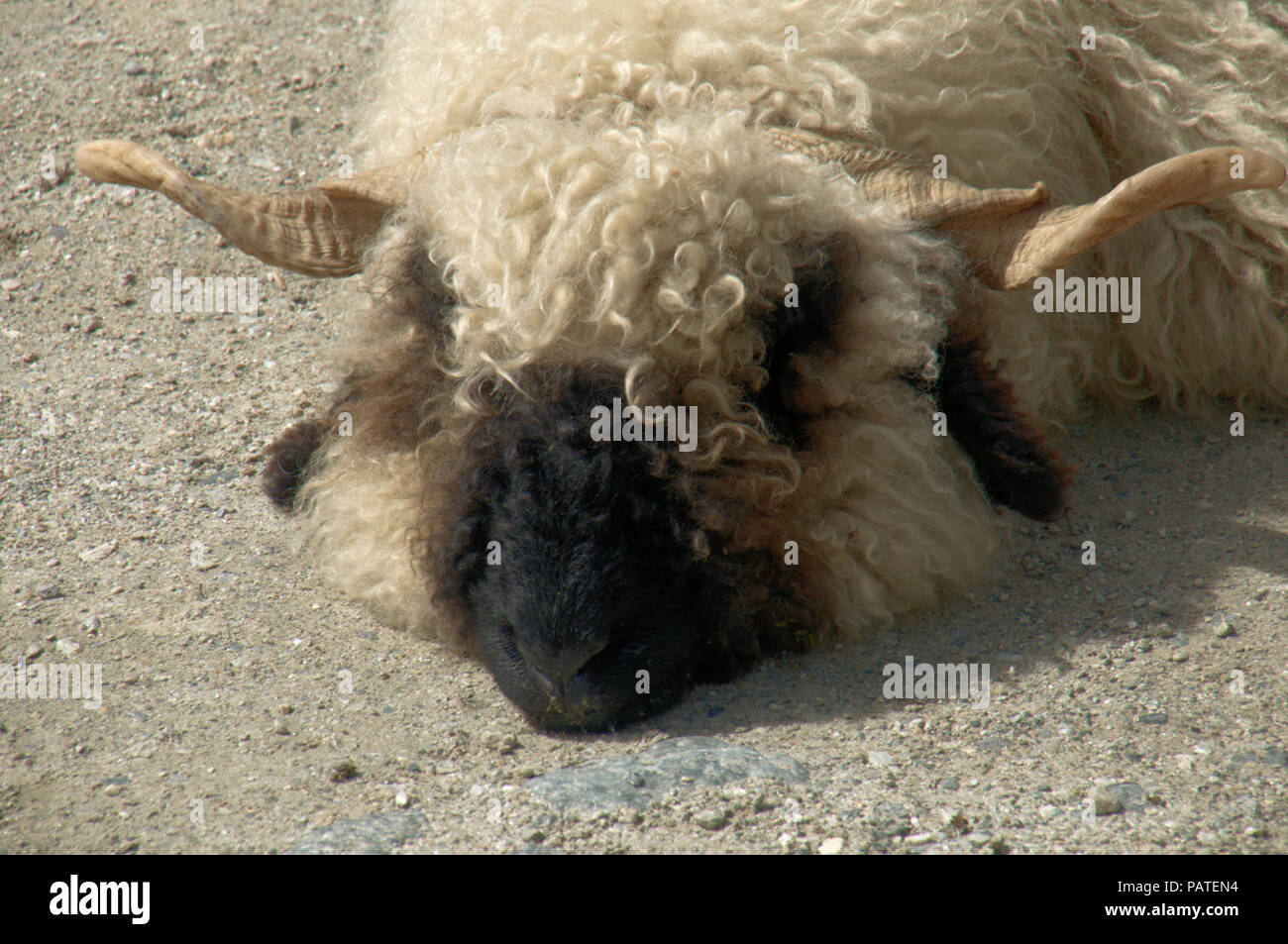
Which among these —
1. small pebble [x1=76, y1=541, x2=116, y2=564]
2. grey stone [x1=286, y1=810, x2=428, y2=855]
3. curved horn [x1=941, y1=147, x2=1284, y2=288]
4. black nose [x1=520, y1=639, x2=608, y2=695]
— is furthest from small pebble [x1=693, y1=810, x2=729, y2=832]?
small pebble [x1=76, y1=541, x2=116, y2=564]

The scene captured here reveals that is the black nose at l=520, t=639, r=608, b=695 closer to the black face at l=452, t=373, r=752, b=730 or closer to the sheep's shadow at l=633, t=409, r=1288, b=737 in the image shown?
the black face at l=452, t=373, r=752, b=730

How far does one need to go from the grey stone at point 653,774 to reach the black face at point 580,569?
15 centimetres

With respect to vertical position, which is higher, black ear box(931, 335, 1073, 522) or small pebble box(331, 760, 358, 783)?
black ear box(931, 335, 1073, 522)

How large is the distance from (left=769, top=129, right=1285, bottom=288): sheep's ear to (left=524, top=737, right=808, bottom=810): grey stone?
1.47 metres

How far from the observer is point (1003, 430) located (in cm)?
336

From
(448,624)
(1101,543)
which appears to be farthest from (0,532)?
(1101,543)

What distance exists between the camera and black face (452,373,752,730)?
9.29ft

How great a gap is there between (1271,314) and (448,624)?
3.23 meters

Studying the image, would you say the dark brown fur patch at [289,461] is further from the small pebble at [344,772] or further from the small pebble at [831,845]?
the small pebble at [831,845]

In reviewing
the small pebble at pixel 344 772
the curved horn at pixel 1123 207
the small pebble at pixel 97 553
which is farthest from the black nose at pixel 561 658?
the small pebble at pixel 97 553

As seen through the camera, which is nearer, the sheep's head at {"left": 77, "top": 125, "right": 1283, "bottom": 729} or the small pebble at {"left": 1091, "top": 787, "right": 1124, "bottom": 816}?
the small pebble at {"left": 1091, "top": 787, "right": 1124, "bottom": 816}

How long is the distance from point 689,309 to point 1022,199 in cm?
98

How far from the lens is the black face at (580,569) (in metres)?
2.83

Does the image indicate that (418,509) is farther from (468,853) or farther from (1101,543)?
(1101,543)
